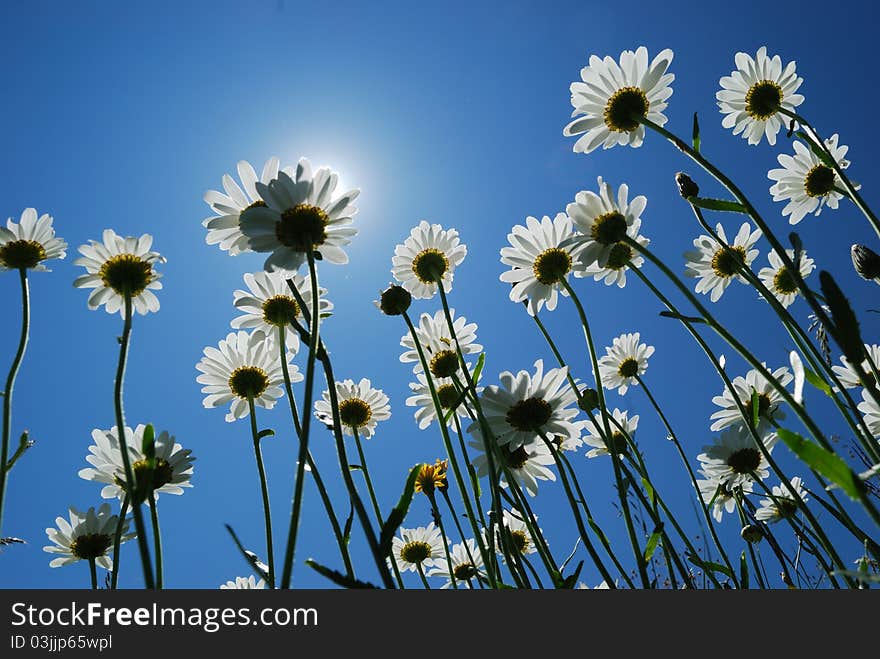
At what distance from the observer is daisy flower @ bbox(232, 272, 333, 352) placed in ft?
5.97

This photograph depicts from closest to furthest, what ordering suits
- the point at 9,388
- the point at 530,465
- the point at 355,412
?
1. the point at 9,388
2. the point at 530,465
3. the point at 355,412

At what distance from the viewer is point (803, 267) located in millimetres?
2494

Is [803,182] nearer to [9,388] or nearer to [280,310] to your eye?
[280,310]

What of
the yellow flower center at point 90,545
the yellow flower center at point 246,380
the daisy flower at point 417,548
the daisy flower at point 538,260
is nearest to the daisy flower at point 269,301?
the yellow flower center at point 246,380

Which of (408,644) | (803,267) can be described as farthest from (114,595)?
(803,267)

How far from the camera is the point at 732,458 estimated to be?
2.21 m

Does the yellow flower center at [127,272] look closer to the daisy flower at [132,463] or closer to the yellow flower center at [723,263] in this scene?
the daisy flower at [132,463]

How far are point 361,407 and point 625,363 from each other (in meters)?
1.22

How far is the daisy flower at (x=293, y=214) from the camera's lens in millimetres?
1394

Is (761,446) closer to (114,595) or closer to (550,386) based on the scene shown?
(550,386)

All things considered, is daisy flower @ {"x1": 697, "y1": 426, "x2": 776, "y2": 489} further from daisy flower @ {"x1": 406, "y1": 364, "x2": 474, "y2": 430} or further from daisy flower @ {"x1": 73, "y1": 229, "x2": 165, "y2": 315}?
daisy flower @ {"x1": 73, "y1": 229, "x2": 165, "y2": 315}

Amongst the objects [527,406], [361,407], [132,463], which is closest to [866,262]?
[527,406]

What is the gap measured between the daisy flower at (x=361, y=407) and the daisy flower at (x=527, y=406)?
606mm

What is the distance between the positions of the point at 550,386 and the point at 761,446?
0.66 metres
